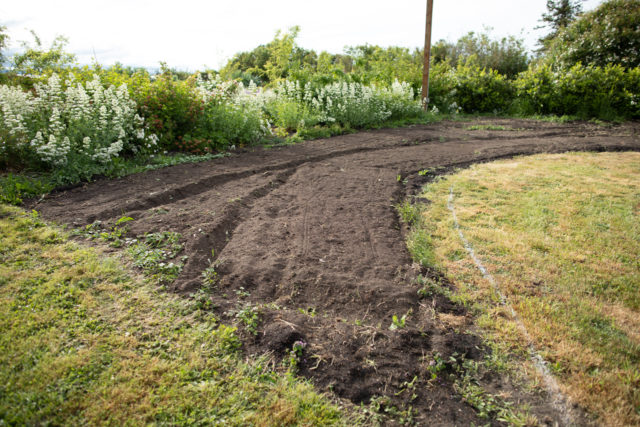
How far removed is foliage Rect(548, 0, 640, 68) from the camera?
38.0ft

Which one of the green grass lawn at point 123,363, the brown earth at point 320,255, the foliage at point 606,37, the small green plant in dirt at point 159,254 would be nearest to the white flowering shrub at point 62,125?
the brown earth at point 320,255

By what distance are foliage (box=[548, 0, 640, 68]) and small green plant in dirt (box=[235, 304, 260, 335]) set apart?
1426 centimetres

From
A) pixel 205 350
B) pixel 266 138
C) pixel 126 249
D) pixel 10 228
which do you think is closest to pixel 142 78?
pixel 266 138


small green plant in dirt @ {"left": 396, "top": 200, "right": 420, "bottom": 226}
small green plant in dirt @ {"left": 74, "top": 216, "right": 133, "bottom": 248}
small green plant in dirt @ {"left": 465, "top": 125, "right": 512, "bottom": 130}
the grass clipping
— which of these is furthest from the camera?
small green plant in dirt @ {"left": 465, "top": 125, "right": 512, "bottom": 130}

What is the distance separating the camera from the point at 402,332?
2.33m

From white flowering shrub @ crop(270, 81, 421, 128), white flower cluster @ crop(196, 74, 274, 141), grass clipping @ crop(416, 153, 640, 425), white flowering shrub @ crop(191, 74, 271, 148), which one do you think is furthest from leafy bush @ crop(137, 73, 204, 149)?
grass clipping @ crop(416, 153, 640, 425)

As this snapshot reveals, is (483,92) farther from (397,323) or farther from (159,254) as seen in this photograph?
(159,254)

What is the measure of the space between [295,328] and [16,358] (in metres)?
1.63

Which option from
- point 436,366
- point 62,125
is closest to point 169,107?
point 62,125

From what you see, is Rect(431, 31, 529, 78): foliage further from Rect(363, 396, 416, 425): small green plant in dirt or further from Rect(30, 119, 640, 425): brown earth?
Rect(363, 396, 416, 425): small green plant in dirt

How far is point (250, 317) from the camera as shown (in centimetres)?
246

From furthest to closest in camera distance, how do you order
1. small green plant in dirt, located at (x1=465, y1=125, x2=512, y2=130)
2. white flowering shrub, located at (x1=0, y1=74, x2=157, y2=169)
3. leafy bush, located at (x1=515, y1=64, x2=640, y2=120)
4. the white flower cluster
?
leafy bush, located at (x1=515, y1=64, x2=640, y2=120) → small green plant in dirt, located at (x1=465, y1=125, x2=512, y2=130) → the white flower cluster → white flowering shrub, located at (x1=0, y1=74, x2=157, y2=169)

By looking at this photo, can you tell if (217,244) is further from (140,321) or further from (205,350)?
(205,350)

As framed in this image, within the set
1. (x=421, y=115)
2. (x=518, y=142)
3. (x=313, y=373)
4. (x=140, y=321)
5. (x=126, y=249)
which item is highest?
(x=421, y=115)
